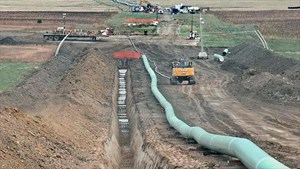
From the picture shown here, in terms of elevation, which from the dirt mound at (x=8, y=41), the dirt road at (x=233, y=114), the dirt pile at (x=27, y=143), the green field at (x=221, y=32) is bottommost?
the green field at (x=221, y=32)

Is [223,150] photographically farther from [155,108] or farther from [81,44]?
[81,44]

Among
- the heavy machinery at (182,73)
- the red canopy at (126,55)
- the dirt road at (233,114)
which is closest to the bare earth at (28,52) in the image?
the red canopy at (126,55)

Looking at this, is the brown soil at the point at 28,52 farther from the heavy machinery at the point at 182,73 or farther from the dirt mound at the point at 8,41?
the heavy machinery at the point at 182,73

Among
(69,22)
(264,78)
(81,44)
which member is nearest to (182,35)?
(81,44)

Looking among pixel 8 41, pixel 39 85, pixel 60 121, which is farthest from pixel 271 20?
pixel 60 121

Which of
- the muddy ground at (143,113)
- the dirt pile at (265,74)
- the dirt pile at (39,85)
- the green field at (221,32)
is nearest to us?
the muddy ground at (143,113)

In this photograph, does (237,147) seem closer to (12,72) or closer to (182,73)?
(182,73)

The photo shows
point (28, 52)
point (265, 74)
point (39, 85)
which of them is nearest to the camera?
point (39, 85)
